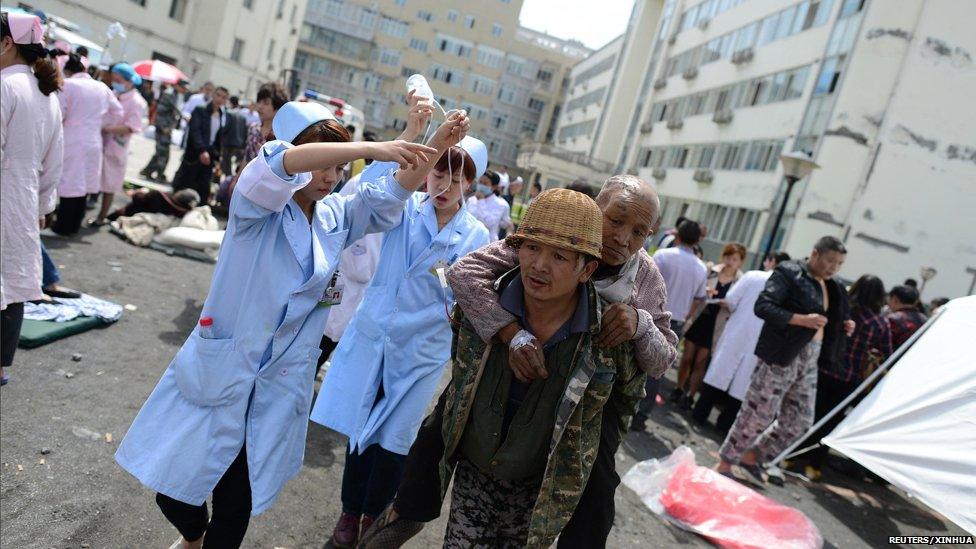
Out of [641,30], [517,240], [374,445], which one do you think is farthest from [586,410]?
[641,30]

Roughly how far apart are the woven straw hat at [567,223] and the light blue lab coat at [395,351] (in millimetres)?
1216

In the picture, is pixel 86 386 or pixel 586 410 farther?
pixel 86 386

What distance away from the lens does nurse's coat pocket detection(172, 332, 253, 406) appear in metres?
2.19

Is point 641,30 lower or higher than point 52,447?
higher

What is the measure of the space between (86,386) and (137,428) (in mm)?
2415

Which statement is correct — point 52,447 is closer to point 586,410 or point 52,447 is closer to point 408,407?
point 408,407

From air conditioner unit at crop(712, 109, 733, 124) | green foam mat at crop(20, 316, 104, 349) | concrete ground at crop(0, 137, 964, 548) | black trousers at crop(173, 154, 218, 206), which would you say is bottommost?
concrete ground at crop(0, 137, 964, 548)

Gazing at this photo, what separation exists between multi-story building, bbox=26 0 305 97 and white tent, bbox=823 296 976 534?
29025 mm

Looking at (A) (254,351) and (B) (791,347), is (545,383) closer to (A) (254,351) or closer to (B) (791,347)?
(A) (254,351)

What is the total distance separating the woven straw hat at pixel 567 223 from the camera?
1.97 m

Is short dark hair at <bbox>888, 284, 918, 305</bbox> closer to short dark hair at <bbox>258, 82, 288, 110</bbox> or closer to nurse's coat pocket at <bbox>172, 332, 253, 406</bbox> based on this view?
short dark hair at <bbox>258, 82, 288, 110</bbox>

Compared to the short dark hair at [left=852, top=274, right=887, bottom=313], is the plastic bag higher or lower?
lower

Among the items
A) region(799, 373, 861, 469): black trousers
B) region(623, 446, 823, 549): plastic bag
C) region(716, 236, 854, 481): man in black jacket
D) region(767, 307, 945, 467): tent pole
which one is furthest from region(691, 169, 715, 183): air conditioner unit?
region(623, 446, 823, 549): plastic bag

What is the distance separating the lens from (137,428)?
89.0 inches
